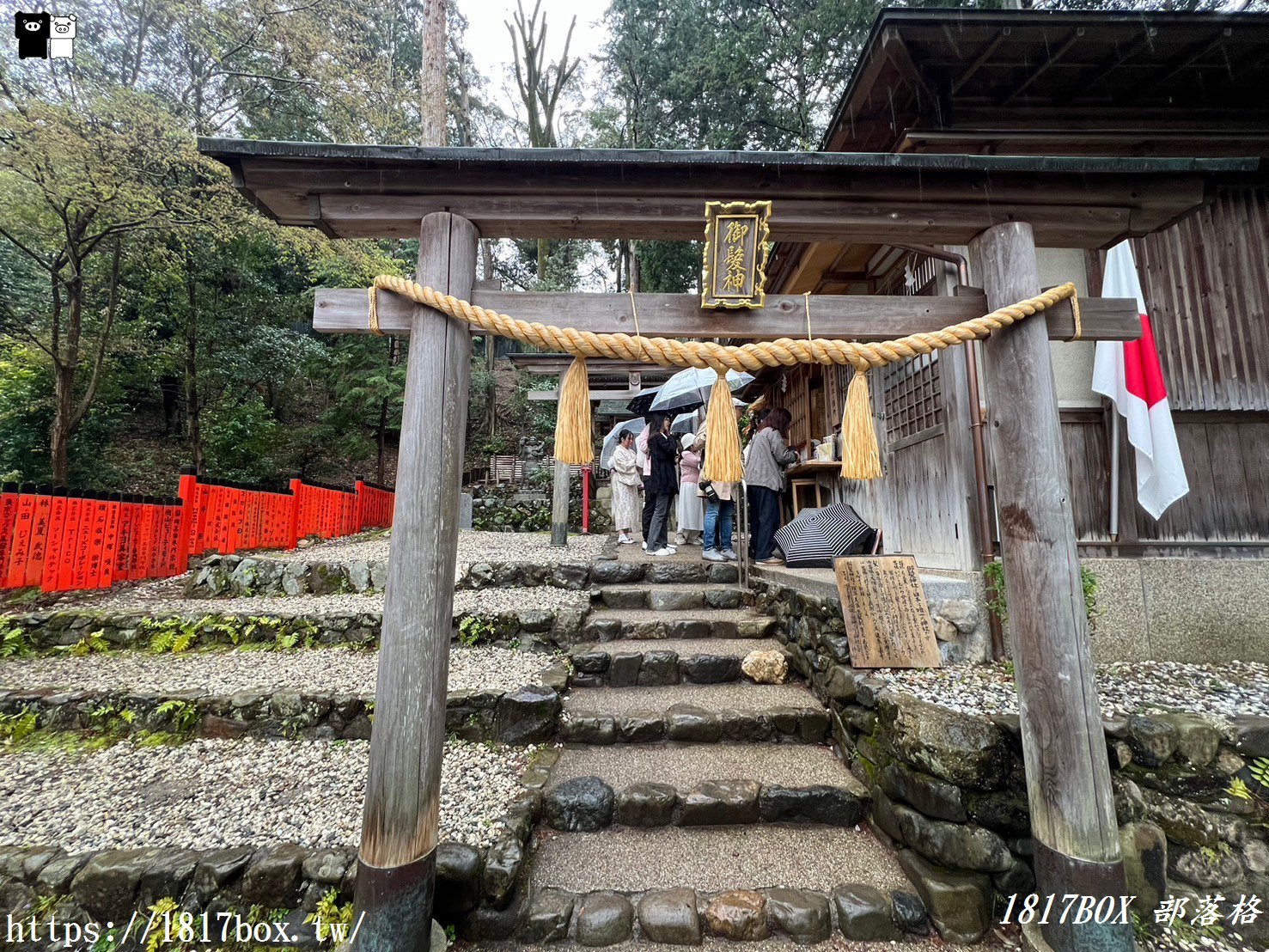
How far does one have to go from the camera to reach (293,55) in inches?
395

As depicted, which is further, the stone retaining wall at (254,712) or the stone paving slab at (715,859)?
the stone retaining wall at (254,712)

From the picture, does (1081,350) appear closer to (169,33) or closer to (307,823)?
(307,823)

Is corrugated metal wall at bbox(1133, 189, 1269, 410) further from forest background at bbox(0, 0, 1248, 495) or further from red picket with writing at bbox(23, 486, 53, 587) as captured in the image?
red picket with writing at bbox(23, 486, 53, 587)

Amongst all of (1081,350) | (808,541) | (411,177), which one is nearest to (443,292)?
(411,177)

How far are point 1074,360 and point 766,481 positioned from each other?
118 inches

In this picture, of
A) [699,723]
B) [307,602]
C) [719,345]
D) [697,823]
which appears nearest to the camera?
[719,345]

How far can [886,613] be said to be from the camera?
363cm

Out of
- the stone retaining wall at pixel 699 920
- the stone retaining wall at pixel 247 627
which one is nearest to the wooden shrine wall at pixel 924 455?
the stone retaining wall at pixel 699 920

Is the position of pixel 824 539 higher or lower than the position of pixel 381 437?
lower

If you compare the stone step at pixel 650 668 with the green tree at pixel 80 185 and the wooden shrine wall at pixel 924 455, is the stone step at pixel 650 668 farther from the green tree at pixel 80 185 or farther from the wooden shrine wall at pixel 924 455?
the green tree at pixel 80 185

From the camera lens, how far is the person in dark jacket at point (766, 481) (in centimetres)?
616

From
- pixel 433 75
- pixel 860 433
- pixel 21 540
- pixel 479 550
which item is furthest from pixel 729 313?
pixel 433 75

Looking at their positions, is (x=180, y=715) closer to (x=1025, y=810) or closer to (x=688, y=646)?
(x=688, y=646)

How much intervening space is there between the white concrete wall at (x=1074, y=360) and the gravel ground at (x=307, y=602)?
15.1 ft
